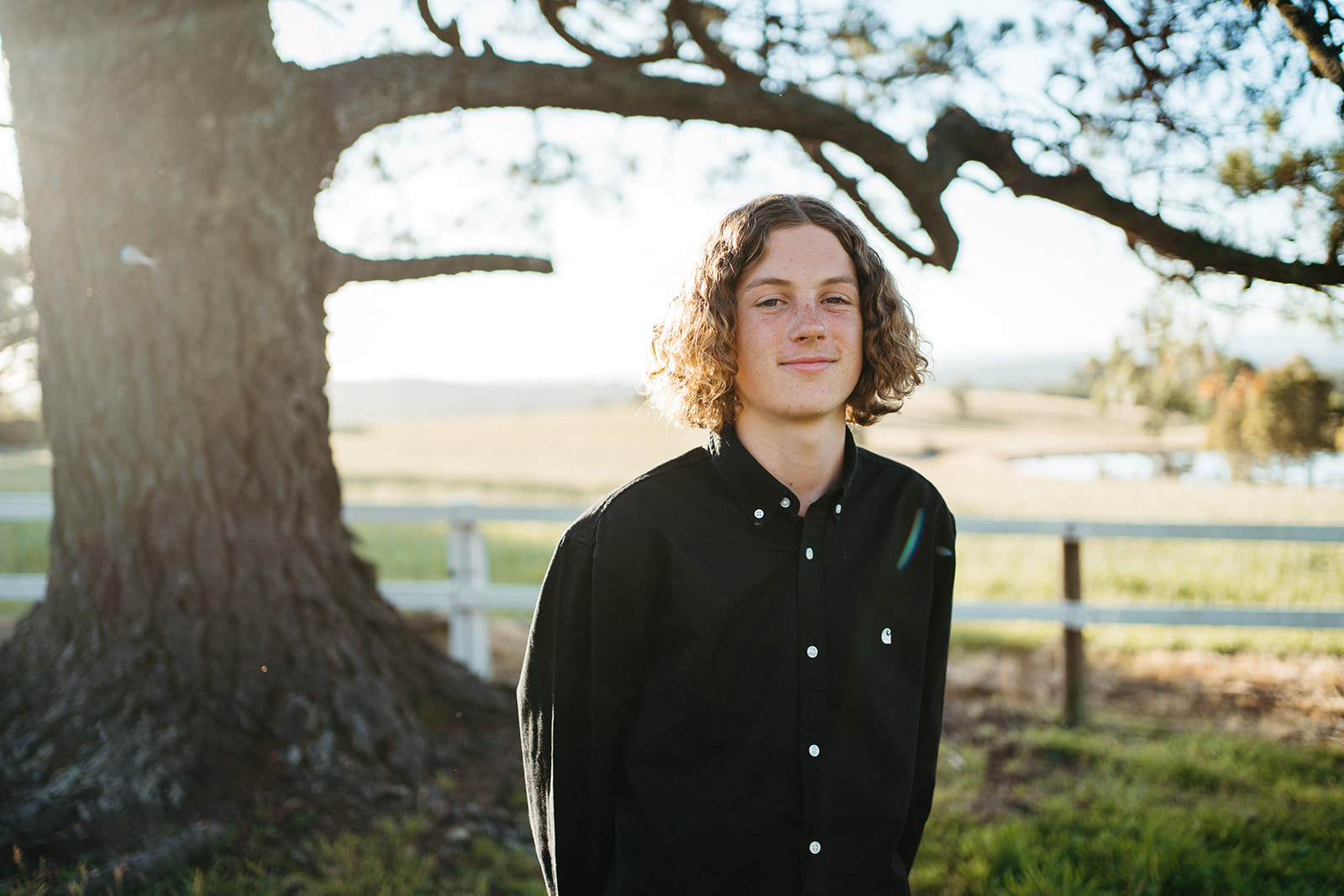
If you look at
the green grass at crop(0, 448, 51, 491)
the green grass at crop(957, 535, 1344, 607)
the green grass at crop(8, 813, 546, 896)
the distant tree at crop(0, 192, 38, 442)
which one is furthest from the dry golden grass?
the green grass at crop(0, 448, 51, 491)

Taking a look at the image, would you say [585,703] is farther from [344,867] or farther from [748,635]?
[344,867]

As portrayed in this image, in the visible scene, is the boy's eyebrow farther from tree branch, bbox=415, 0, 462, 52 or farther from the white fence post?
the white fence post

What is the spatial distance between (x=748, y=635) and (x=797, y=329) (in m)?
0.61

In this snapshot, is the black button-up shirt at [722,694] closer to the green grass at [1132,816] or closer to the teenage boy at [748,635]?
the teenage boy at [748,635]

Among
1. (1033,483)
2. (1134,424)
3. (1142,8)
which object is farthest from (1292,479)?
(1134,424)

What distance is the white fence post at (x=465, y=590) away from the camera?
528 centimetres

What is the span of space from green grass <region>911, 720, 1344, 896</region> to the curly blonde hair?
213 cm

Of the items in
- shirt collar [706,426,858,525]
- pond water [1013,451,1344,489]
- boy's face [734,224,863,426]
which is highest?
boy's face [734,224,863,426]

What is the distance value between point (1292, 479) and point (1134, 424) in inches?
2010

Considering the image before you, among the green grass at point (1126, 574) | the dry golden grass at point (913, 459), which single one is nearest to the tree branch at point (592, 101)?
the dry golden grass at point (913, 459)

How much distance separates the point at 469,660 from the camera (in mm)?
5293

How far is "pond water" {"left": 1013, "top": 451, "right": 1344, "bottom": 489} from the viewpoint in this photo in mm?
20875

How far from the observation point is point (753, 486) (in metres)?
1.76

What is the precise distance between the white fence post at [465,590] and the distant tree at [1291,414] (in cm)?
1606
